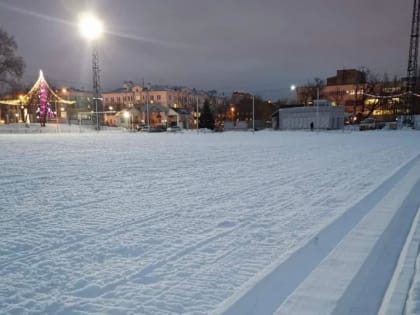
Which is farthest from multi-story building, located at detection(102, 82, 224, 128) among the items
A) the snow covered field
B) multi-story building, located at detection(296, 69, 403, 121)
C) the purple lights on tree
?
the snow covered field

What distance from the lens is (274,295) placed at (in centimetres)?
326

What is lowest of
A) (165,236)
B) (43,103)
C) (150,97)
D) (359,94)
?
(165,236)

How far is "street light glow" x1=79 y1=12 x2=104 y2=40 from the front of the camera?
55203mm

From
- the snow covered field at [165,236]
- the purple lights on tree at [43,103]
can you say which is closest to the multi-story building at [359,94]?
the purple lights on tree at [43,103]

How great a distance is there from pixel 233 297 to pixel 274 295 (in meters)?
0.41

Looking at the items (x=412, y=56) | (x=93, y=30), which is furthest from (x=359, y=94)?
(x=93, y=30)

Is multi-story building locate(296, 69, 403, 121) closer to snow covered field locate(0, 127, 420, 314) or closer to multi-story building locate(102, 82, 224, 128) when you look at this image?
multi-story building locate(102, 82, 224, 128)

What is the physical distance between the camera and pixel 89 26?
56562mm

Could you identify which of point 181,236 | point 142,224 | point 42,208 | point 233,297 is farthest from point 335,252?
point 42,208

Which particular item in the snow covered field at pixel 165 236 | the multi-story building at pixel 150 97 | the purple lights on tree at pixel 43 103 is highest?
the multi-story building at pixel 150 97

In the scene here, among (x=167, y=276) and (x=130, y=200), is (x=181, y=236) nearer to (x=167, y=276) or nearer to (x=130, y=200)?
(x=167, y=276)

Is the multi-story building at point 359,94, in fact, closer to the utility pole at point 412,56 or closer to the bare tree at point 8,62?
the utility pole at point 412,56

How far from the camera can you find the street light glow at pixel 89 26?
55.2m

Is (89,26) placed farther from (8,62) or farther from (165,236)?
(165,236)
